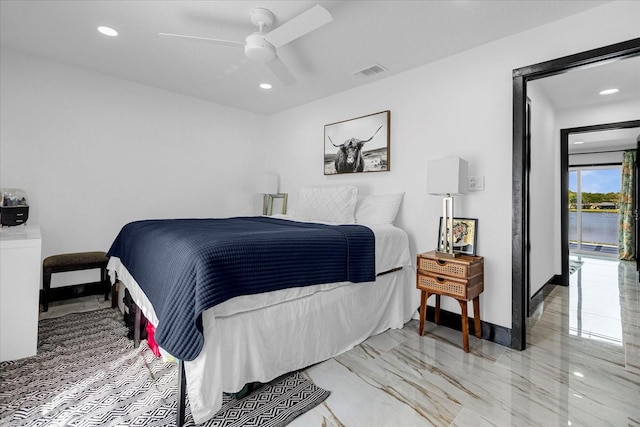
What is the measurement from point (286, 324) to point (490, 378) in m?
1.34

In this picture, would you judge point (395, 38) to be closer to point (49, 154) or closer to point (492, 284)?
point (492, 284)

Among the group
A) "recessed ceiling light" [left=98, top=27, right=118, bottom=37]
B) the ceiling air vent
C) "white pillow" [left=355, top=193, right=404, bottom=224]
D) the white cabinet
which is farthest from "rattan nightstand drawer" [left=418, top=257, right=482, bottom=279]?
"recessed ceiling light" [left=98, top=27, right=118, bottom=37]

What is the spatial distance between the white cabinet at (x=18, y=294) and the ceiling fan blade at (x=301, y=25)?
208cm

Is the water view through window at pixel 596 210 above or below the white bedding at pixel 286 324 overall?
above

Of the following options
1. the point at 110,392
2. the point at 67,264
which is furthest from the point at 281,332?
the point at 67,264

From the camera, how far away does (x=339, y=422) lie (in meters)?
1.50

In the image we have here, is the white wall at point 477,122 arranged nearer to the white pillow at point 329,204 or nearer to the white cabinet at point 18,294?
the white pillow at point 329,204

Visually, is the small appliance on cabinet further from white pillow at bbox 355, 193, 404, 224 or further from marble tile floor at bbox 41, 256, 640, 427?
white pillow at bbox 355, 193, 404, 224

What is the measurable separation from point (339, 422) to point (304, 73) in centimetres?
308

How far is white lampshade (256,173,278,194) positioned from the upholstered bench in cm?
209

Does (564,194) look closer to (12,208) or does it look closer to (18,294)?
(18,294)

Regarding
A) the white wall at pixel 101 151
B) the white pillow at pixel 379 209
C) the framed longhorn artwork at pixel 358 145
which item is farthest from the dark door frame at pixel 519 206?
the white wall at pixel 101 151

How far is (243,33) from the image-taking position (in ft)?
8.13

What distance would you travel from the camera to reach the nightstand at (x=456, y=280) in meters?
2.25
